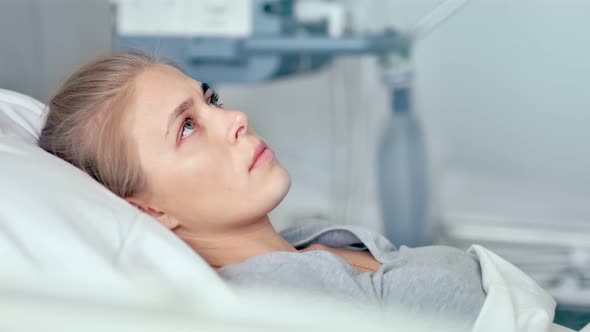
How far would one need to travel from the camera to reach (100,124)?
40.3 inches

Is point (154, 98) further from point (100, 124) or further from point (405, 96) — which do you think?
point (405, 96)

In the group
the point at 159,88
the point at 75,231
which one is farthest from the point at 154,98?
the point at 75,231

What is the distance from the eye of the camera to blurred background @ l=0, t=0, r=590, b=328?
1989 mm

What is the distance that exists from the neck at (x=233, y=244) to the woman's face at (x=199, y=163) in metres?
0.01

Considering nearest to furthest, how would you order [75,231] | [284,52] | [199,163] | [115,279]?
[115,279], [75,231], [199,163], [284,52]

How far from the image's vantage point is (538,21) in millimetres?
2471

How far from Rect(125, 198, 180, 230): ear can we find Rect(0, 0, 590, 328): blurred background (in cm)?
93

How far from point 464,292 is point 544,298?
0.11m

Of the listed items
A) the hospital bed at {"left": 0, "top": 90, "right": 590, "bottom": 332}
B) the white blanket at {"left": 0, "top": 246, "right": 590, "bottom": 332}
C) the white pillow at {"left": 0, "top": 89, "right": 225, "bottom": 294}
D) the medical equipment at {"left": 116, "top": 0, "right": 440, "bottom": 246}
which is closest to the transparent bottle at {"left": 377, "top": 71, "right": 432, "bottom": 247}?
the medical equipment at {"left": 116, "top": 0, "right": 440, "bottom": 246}

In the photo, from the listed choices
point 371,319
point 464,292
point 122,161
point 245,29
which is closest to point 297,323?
point 371,319

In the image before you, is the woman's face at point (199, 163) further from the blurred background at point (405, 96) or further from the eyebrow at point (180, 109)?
the blurred background at point (405, 96)

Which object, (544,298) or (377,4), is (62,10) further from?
(544,298)

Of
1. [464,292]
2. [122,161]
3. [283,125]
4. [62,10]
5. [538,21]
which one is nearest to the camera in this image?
[464,292]

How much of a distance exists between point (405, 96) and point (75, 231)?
1.30m
